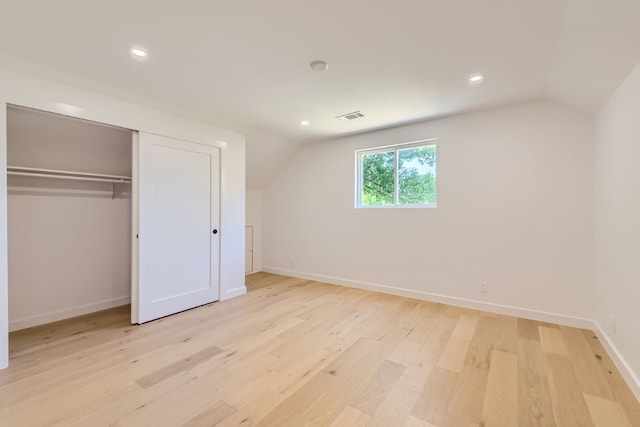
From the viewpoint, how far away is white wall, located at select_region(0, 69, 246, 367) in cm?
221

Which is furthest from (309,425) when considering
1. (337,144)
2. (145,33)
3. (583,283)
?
(337,144)

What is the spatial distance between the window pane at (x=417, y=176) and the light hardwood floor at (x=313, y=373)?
1.55m

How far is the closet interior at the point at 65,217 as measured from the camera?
2.86 m

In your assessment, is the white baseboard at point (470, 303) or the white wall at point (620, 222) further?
the white baseboard at point (470, 303)

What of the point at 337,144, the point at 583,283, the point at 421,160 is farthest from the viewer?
the point at 337,144

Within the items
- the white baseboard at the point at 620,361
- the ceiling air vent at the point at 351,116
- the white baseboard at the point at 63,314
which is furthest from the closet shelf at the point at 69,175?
the white baseboard at the point at 620,361

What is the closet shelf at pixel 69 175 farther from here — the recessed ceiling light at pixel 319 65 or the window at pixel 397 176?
the window at pixel 397 176

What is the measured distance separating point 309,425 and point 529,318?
9.19 feet

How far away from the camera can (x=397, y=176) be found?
4.18 meters

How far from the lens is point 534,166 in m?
3.13

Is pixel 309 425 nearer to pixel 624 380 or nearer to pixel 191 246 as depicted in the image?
pixel 624 380

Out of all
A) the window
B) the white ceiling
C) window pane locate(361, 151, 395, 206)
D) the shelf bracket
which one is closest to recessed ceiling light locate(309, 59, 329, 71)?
the white ceiling

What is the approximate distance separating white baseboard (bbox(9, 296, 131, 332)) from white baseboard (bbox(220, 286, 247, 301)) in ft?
4.03

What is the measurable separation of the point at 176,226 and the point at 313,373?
2309 mm
